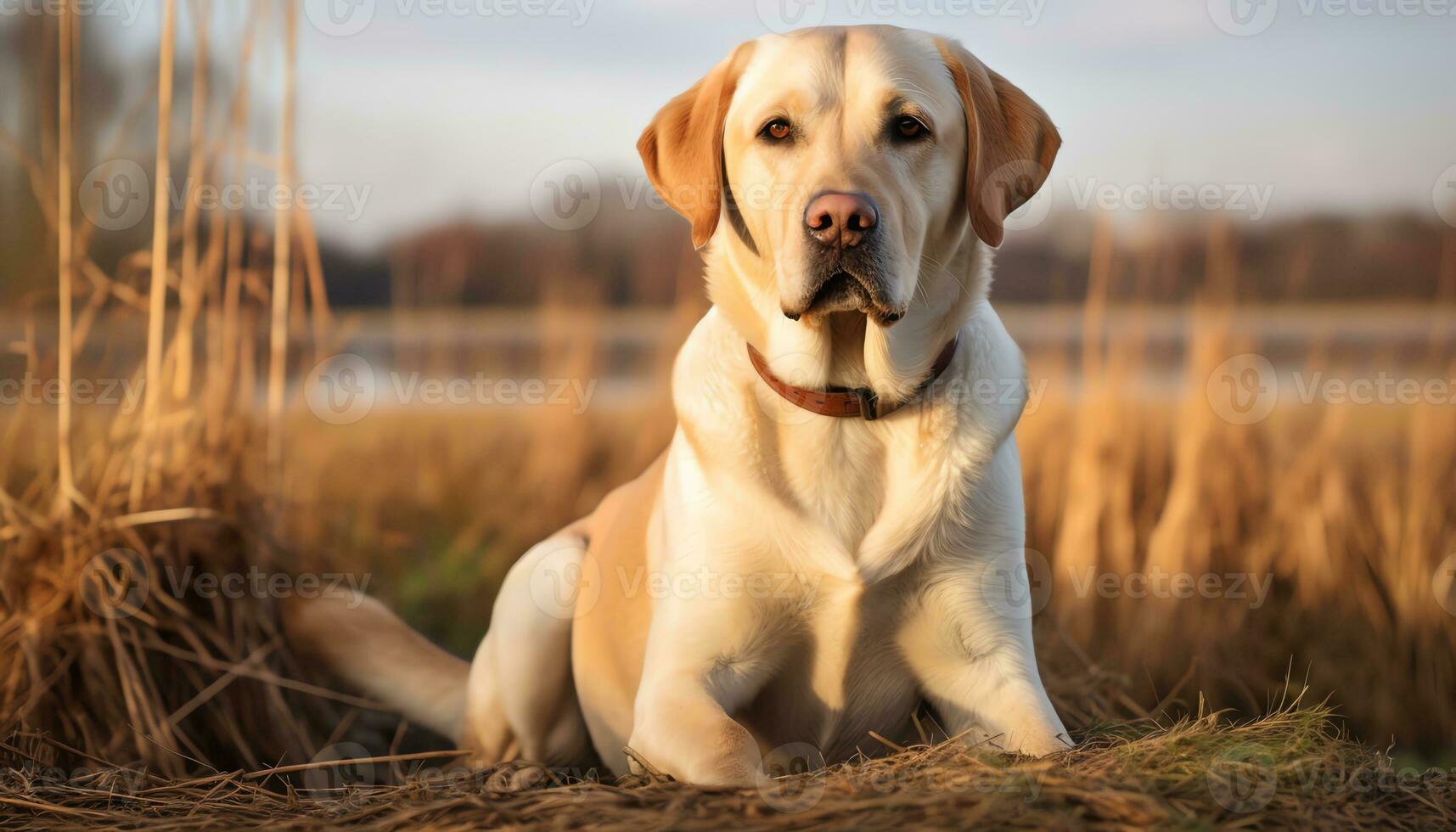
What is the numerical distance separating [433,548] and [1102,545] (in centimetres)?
277

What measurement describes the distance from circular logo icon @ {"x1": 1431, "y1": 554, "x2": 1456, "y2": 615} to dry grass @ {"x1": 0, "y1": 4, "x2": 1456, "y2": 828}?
27 mm

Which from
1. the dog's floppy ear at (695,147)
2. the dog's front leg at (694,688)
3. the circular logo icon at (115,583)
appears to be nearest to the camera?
the dog's front leg at (694,688)

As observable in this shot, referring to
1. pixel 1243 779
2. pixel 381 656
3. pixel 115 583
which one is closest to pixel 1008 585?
pixel 1243 779

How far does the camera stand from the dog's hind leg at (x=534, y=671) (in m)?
2.78

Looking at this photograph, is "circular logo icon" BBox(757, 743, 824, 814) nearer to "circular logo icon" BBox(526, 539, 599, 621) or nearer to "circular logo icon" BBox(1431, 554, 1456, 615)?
"circular logo icon" BBox(526, 539, 599, 621)

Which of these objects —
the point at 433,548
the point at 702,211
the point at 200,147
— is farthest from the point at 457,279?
the point at 702,211

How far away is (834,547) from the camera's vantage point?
2168 millimetres

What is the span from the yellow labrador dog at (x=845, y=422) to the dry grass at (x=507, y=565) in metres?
0.29

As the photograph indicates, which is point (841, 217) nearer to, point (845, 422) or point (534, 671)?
point (845, 422)

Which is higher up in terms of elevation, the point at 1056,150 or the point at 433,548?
the point at 1056,150

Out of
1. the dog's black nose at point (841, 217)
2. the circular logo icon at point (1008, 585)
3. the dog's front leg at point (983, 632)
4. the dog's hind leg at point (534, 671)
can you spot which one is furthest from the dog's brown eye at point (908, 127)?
the dog's hind leg at point (534, 671)

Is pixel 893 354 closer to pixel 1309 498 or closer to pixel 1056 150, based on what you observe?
pixel 1056 150

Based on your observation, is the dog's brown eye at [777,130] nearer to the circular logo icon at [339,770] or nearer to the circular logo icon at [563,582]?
the circular logo icon at [563,582]

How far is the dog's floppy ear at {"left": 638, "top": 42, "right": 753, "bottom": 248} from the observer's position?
2.26 m
